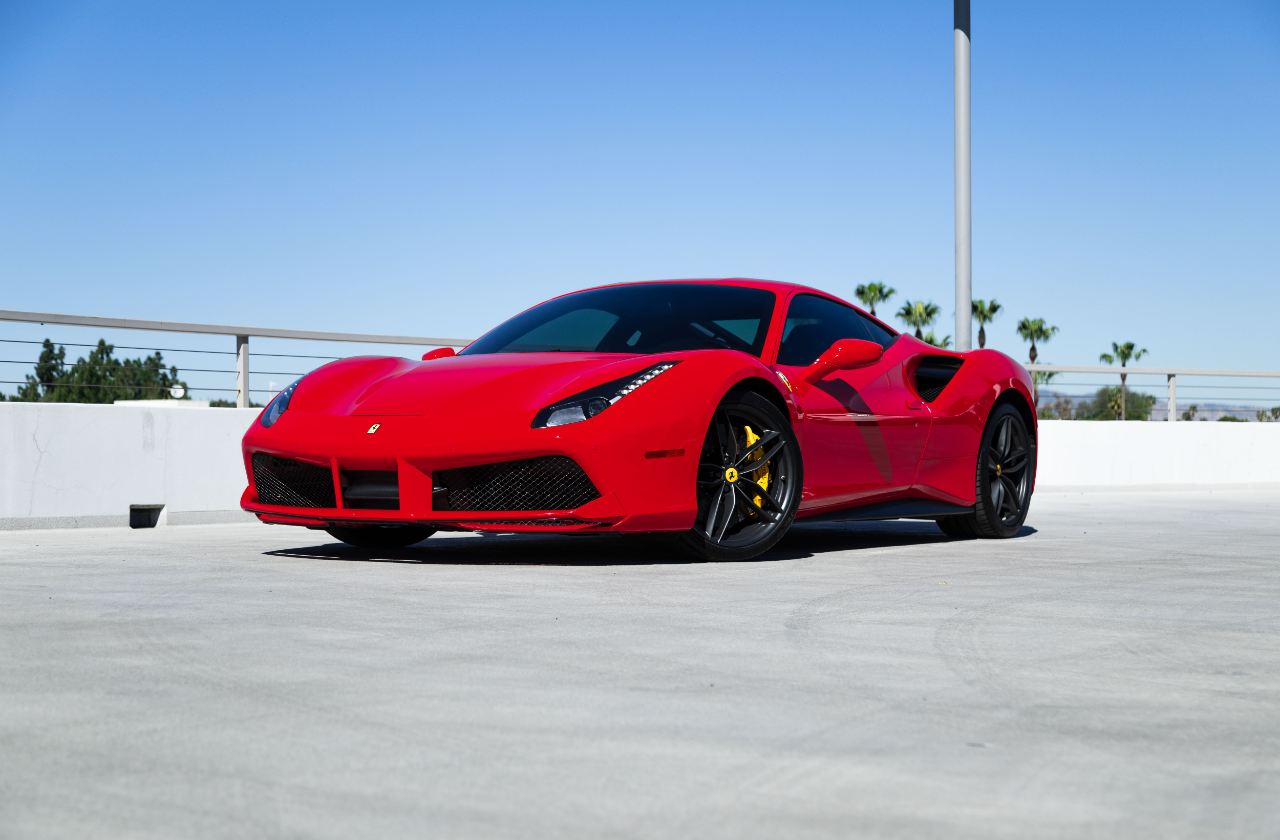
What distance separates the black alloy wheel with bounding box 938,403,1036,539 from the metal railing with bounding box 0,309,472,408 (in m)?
4.41

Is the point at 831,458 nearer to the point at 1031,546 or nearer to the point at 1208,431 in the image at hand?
the point at 1031,546

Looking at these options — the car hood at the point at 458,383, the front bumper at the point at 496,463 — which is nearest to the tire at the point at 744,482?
the front bumper at the point at 496,463

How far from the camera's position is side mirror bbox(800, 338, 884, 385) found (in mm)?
6074

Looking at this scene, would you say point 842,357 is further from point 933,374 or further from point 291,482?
point 291,482

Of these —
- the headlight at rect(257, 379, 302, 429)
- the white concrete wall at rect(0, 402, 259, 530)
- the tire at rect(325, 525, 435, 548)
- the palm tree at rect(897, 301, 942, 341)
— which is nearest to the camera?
the headlight at rect(257, 379, 302, 429)

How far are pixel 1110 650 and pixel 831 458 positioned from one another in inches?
108

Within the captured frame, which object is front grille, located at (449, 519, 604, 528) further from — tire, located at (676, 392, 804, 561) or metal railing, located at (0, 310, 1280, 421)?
metal railing, located at (0, 310, 1280, 421)

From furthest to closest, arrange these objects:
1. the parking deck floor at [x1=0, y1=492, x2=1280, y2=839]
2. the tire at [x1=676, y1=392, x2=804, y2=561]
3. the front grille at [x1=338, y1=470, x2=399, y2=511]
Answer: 1. the tire at [x1=676, y1=392, x2=804, y2=561]
2. the front grille at [x1=338, y1=470, x2=399, y2=511]
3. the parking deck floor at [x1=0, y1=492, x2=1280, y2=839]

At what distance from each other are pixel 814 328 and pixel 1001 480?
5.80 ft

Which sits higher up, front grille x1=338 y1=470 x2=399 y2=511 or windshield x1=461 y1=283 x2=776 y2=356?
windshield x1=461 y1=283 x2=776 y2=356

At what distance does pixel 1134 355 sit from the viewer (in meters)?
71.8

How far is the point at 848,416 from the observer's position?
6242mm

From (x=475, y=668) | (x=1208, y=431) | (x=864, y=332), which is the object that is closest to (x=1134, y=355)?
(x=1208, y=431)

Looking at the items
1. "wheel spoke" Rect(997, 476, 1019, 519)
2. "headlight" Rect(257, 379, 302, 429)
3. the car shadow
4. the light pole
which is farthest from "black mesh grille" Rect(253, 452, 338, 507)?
the light pole
